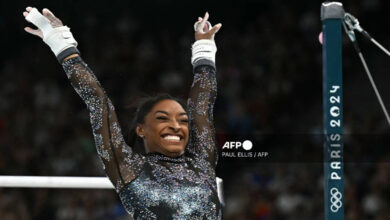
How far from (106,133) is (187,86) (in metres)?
3.14

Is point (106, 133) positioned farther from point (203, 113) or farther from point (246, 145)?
point (246, 145)

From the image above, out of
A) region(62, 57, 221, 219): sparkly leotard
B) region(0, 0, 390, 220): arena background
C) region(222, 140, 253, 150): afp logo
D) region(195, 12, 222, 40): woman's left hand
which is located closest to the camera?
region(62, 57, 221, 219): sparkly leotard

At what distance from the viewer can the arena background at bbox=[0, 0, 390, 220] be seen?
4.73 m

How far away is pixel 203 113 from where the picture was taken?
2365 millimetres

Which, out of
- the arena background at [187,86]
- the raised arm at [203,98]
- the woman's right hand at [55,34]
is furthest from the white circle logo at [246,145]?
the arena background at [187,86]

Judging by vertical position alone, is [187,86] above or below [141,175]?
above

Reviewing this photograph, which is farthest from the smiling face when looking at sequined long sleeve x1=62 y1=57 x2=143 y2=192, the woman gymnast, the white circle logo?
the white circle logo

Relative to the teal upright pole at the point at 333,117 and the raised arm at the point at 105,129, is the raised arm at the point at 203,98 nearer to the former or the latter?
the raised arm at the point at 105,129

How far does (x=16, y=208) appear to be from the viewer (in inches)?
198

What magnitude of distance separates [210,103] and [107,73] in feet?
10.9

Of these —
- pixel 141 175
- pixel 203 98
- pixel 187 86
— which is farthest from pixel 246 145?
pixel 187 86

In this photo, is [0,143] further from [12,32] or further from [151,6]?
[151,6]

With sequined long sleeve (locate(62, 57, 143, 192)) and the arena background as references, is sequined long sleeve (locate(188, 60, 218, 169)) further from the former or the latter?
the arena background

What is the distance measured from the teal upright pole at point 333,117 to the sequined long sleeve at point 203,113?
41 cm
